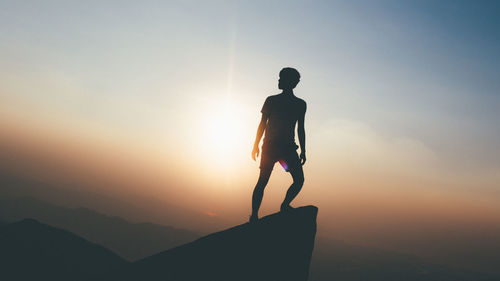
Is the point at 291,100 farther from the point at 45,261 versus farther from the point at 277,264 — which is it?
the point at 45,261

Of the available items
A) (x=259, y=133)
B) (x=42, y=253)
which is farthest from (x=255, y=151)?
(x=42, y=253)

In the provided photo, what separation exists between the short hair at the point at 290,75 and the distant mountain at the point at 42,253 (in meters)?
22.1

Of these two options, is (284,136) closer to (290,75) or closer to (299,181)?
(299,181)

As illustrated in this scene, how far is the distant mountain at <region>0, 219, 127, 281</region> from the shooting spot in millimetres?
22780

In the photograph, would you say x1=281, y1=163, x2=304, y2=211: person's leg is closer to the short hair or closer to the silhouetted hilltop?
the silhouetted hilltop

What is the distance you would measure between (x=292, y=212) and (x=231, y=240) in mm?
1723

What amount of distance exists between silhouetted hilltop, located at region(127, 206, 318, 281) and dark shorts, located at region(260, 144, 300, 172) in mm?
1247

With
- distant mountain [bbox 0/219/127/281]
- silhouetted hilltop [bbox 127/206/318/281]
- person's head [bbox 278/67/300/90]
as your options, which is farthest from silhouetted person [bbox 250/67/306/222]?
distant mountain [bbox 0/219/127/281]

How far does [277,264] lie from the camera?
6223mm

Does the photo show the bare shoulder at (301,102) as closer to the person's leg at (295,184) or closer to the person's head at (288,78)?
the person's head at (288,78)

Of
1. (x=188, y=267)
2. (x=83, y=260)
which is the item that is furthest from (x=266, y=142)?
(x=83, y=260)

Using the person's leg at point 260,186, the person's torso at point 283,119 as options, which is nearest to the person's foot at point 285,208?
the person's leg at point 260,186

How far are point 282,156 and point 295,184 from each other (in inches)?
29.6

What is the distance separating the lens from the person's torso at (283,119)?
6.71 metres
